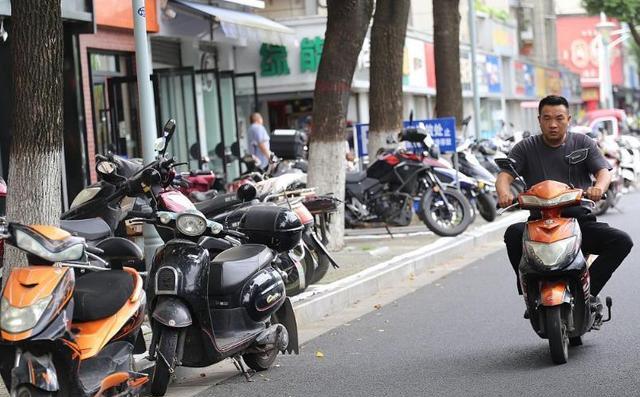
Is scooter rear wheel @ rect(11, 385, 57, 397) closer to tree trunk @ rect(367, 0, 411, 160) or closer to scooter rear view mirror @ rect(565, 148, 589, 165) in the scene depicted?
scooter rear view mirror @ rect(565, 148, 589, 165)

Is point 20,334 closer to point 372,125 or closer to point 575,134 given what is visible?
point 575,134

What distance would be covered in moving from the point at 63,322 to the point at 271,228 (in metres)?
2.74

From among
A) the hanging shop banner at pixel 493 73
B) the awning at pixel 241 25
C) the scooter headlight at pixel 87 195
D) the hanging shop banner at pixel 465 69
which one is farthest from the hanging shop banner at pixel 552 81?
the scooter headlight at pixel 87 195

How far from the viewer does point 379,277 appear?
13.4m

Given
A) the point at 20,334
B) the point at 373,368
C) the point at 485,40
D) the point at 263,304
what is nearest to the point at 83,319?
the point at 20,334

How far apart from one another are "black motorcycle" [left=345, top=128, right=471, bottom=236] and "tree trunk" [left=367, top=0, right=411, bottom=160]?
6.24 feet

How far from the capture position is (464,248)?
17062 millimetres

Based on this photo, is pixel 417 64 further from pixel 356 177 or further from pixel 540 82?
pixel 540 82

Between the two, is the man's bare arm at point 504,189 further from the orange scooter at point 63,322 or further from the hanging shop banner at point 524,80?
the hanging shop banner at point 524,80

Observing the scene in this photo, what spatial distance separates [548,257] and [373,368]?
142 centimetres

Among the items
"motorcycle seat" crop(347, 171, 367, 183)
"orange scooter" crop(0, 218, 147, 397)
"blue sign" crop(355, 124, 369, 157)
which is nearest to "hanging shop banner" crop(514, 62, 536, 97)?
"blue sign" crop(355, 124, 369, 157)

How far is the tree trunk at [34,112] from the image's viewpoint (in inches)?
346

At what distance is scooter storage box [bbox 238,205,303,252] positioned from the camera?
345 inches

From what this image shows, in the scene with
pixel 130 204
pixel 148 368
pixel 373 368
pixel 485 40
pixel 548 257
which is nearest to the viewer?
pixel 148 368
